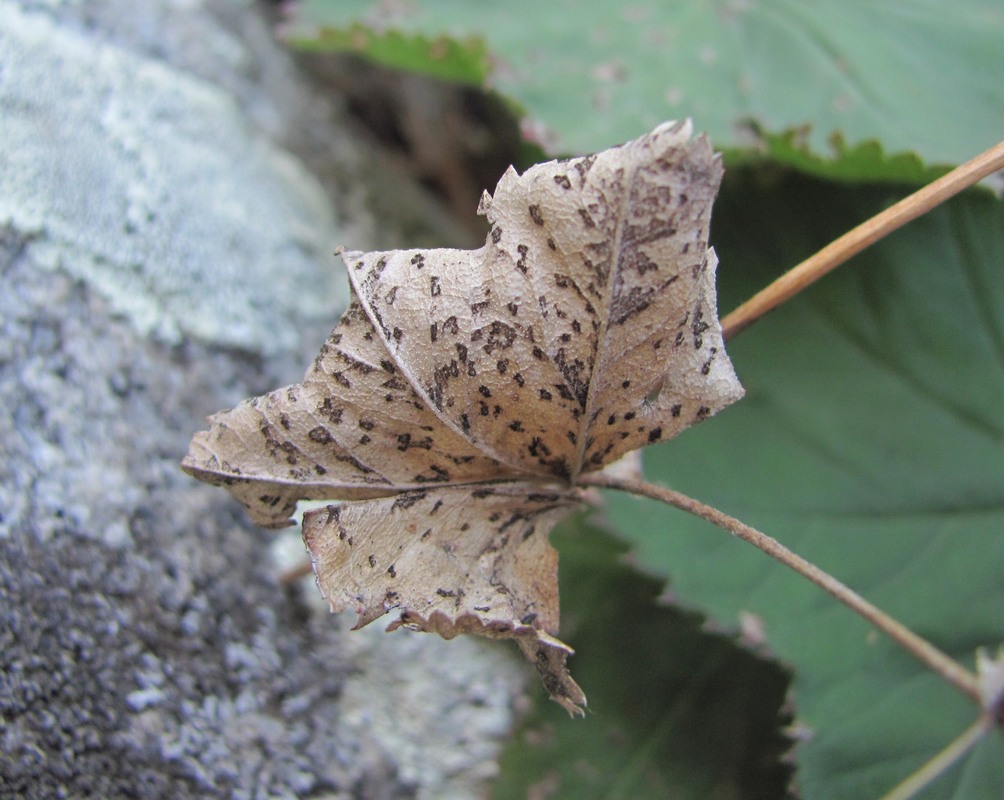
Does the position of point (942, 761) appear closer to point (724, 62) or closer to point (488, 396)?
point (488, 396)

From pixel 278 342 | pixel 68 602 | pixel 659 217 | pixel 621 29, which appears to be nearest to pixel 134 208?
pixel 278 342

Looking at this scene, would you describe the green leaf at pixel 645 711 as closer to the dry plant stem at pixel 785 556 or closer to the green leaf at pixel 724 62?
the dry plant stem at pixel 785 556

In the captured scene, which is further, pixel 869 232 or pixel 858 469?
pixel 858 469

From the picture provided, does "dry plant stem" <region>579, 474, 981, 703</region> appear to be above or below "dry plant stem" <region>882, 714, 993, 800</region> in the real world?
above

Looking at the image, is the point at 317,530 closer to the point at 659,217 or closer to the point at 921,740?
the point at 659,217

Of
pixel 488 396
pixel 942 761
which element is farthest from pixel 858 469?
pixel 488 396

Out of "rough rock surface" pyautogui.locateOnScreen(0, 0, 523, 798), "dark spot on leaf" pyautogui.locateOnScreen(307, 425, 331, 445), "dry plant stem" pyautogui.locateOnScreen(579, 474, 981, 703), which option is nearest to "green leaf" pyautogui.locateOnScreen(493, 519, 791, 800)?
"rough rock surface" pyautogui.locateOnScreen(0, 0, 523, 798)

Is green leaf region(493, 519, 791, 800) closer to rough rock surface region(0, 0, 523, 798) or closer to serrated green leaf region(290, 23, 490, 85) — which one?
rough rock surface region(0, 0, 523, 798)

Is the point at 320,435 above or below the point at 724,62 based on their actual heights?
below
